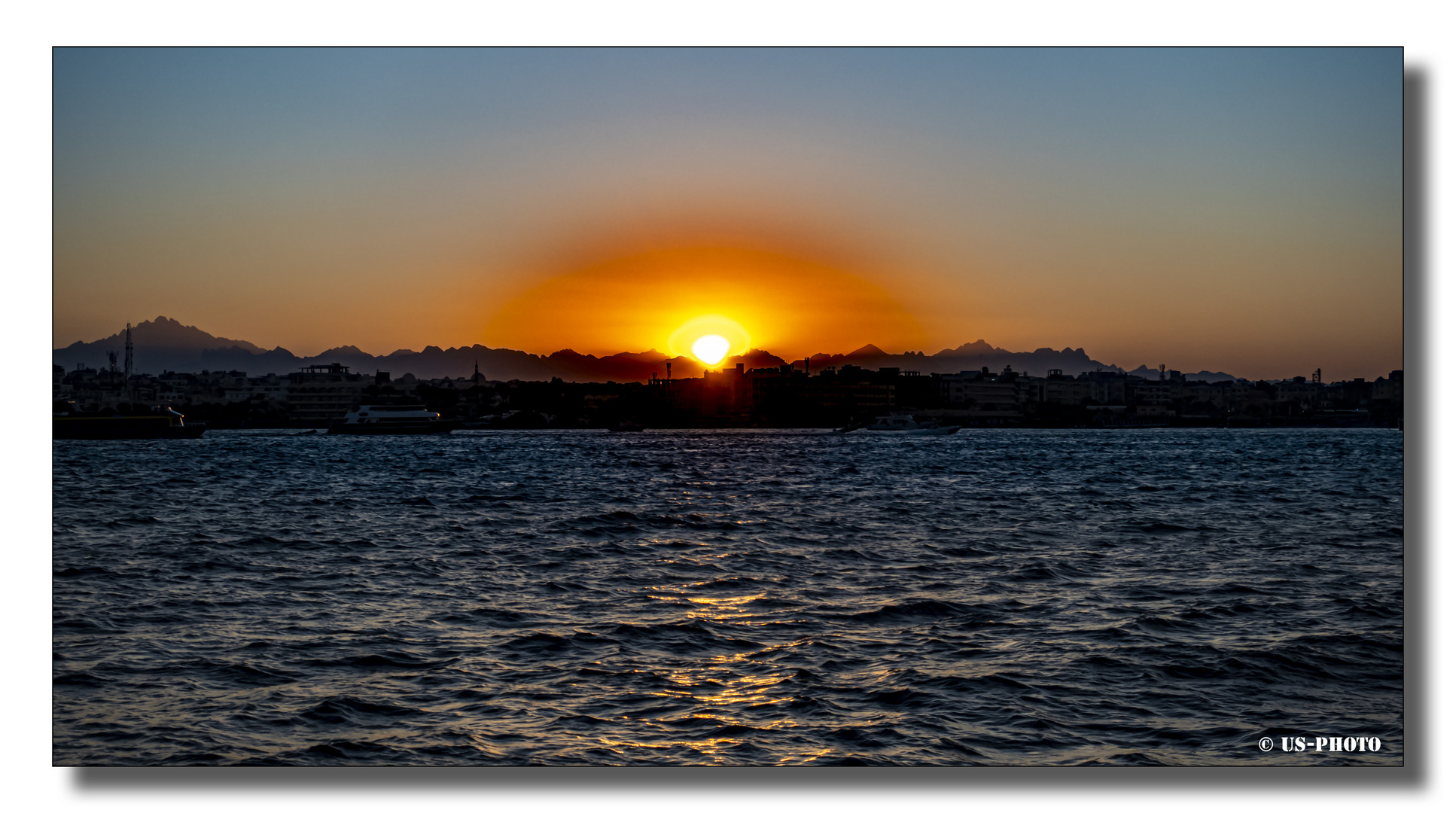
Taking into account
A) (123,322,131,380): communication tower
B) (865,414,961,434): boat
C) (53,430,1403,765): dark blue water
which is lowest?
(53,430,1403,765): dark blue water

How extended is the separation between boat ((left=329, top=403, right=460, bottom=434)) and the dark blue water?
73044 mm

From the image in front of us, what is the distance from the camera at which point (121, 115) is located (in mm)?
6922

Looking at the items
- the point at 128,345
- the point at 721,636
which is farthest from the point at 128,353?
the point at 721,636

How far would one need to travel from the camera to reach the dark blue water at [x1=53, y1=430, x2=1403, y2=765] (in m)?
5.99

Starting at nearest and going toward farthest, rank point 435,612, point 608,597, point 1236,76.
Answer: point 1236,76
point 435,612
point 608,597

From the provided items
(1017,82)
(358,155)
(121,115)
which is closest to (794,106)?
(1017,82)

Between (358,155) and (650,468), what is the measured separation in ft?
115

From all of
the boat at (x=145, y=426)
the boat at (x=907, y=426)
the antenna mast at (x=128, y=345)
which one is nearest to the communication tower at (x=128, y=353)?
the antenna mast at (x=128, y=345)

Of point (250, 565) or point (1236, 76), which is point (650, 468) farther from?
point (1236, 76)

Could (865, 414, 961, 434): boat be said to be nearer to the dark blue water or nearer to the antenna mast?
the dark blue water

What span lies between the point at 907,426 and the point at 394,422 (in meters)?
41.0

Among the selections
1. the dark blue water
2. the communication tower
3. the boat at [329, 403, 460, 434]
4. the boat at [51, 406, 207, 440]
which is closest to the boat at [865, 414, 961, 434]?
the boat at [329, 403, 460, 434]

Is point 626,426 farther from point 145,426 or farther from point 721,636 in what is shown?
point 721,636

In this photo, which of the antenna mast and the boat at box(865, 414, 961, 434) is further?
the boat at box(865, 414, 961, 434)
